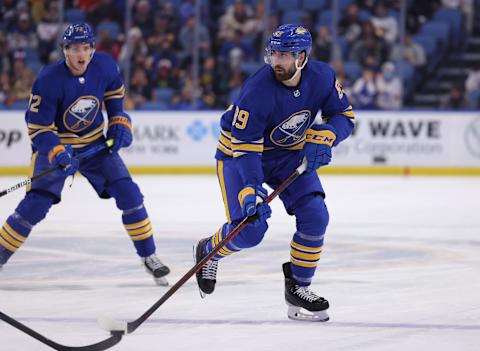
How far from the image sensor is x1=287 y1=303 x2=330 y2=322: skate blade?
388cm

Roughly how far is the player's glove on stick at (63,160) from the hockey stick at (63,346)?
1.26 metres

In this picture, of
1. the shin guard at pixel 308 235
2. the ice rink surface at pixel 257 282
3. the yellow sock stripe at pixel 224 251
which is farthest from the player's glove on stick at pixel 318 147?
the ice rink surface at pixel 257 282

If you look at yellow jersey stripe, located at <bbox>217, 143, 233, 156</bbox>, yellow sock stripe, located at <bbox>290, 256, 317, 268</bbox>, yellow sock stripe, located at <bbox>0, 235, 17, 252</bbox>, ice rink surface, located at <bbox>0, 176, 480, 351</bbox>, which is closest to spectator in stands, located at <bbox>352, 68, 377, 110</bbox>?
ice rink surface, located at <bbox>0, 176, 480, 351</bbox>

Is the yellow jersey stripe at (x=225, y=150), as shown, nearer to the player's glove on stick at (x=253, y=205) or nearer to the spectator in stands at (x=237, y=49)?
the player's glove on stick at (x=253, y=205)

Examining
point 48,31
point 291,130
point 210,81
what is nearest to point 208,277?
point 291,130

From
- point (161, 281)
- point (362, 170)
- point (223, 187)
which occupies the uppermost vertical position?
point (223, 187)

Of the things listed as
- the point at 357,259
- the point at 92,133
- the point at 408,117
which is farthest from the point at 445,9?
the point at 92,133

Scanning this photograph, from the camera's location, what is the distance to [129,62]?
1062 cm

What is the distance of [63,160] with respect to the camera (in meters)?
4.51

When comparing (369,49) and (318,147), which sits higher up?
(318,147)

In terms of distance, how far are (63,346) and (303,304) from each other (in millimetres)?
1046

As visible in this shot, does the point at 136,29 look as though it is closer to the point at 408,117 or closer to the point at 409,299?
the point at 408,117

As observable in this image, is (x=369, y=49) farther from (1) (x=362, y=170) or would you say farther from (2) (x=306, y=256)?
(2) (x=306, y=256)

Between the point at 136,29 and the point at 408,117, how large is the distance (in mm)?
3075
